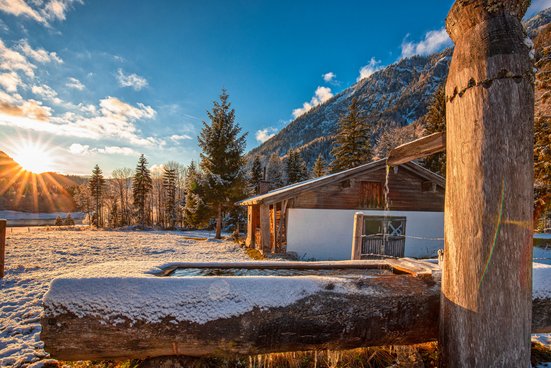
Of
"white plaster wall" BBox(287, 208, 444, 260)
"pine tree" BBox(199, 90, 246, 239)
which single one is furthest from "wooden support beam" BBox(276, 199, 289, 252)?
"pine tree" BBox(199, 90, 246, 239)

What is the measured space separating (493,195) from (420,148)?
31.9 inches

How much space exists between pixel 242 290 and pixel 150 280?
0.76 m

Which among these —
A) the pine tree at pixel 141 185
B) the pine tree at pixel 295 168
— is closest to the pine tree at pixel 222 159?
the pine tree at pixel 295 168

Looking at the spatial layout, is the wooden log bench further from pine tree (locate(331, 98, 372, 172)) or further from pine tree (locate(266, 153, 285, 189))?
pine tree (locate(266, 153, 285, 189))

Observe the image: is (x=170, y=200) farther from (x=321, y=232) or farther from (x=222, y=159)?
(x=321, y=232)

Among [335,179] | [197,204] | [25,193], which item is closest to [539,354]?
[335,179]

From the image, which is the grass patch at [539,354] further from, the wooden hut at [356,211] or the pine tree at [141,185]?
the pine tree at [141,185]

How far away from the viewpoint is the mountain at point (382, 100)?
11725cm

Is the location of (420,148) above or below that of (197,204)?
above

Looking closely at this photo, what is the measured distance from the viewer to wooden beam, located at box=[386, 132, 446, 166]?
2252 mm

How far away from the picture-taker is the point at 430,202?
12656 millimetres

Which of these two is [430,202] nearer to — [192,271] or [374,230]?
[374,230]

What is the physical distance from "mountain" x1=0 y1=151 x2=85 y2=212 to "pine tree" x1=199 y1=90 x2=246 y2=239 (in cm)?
7663

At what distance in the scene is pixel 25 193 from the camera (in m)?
71.0
